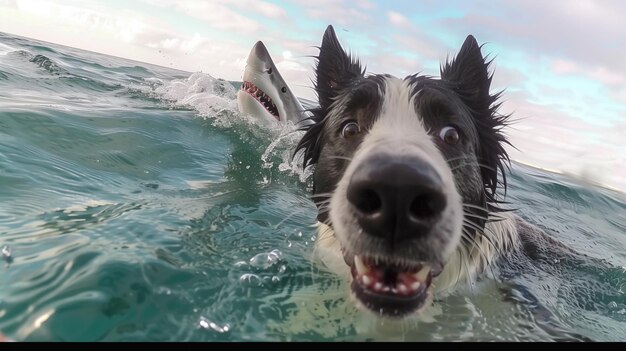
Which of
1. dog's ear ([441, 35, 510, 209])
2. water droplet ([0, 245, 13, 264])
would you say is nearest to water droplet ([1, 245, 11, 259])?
water droplet ([0, 245, 13, 264])

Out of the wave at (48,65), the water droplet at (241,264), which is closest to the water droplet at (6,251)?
the water droplet at (241,264)

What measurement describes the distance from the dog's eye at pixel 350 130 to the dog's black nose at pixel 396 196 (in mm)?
1135

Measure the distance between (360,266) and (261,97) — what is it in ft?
23.9

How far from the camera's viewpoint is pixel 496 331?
332 centimetres

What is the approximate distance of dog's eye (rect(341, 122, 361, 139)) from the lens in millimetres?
3885

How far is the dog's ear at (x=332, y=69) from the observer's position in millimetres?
4918

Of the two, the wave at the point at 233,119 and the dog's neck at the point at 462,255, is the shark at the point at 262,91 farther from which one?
the dog's neck at the point at 462,255

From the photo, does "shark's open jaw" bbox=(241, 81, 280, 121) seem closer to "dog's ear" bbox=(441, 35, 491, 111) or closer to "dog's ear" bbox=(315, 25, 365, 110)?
"dog's ear" bbox=(315, 25, 365, 110)

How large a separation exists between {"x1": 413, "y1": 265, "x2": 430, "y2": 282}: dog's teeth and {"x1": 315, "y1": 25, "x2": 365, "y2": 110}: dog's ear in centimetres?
232

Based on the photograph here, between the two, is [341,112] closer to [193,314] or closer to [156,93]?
[193,314]

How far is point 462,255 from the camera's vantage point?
3.82 metres

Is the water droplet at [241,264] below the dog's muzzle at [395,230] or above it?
below

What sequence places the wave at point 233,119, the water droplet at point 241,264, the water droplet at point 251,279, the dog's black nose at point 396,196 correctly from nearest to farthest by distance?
the dog's black nose at point 396,196
the water droplet at point 251,279
the water droplet at point 241,264
the wave at point 233,119

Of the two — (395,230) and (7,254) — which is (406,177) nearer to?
(395,230)
